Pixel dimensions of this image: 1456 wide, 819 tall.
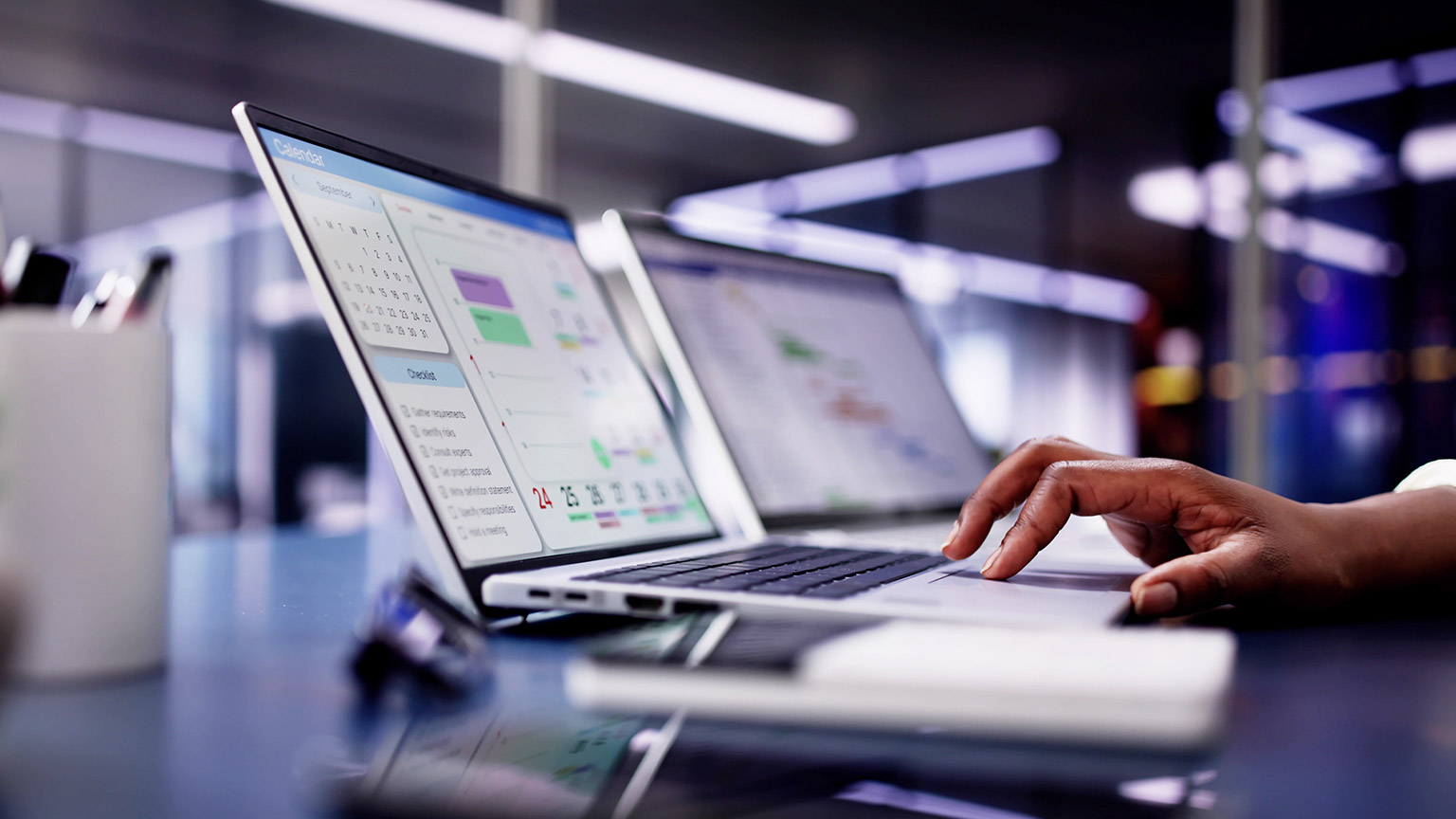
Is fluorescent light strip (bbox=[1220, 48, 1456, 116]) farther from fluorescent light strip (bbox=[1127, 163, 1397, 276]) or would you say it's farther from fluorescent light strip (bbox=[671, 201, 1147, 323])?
fluorescent light strip (bbox=[671, 201, 1147, 323])

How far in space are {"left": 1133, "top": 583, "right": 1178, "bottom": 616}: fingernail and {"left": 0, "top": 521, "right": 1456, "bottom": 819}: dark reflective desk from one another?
5cm

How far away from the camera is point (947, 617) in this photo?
48 centimetres

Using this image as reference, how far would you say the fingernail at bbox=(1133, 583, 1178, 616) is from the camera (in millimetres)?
550

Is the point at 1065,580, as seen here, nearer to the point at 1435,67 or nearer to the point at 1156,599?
the point at 1156,599

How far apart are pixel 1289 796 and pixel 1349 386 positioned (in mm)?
4580

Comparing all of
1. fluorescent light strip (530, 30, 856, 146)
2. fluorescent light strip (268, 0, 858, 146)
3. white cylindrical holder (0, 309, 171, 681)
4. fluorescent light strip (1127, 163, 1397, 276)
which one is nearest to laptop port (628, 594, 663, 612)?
white cylindrical holder (0, 309, 171, 681)

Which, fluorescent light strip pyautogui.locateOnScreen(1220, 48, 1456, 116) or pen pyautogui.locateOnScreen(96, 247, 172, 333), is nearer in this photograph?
Answer: pen pyautogui.locateOnScreen(96, 247, 172, 333)

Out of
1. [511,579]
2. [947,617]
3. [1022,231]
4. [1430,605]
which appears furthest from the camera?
[1022,231]

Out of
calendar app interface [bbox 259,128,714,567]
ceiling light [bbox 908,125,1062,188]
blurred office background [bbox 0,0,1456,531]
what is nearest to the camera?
calendar app interface [bbox 259,128,714,567]

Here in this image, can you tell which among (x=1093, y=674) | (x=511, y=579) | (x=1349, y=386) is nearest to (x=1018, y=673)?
(x=1093, y=674)

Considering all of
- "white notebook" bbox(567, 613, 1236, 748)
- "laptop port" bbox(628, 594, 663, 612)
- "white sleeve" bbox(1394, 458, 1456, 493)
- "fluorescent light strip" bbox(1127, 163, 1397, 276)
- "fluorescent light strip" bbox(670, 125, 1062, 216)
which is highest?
"fluorescent light strip" bbox(670, 125, 1062, 216)

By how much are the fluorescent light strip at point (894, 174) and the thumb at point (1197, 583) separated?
589 cm

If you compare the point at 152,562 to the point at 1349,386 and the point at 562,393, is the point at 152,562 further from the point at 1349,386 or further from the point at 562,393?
the point at 1349,386

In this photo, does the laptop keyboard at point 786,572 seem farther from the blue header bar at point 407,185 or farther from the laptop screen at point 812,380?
the blue header bar at point 407,185
